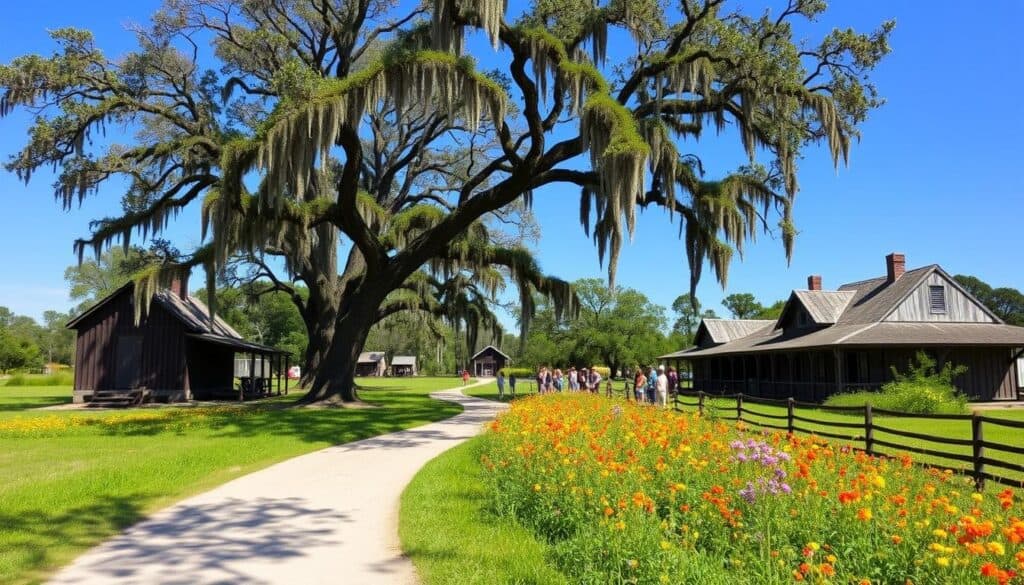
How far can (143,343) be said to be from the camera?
28516 millimetres

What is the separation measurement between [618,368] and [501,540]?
74519 mm

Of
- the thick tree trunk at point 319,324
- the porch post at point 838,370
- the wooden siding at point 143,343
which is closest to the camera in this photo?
the porch post at point 838,370

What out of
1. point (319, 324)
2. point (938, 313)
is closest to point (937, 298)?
point (938, 313)

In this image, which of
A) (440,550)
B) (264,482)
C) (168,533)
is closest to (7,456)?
(264,482)

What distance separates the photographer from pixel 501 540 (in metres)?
5.75

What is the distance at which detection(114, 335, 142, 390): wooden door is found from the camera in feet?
92.9

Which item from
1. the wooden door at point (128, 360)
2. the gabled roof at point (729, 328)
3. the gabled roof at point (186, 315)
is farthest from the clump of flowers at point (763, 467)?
the gabled roof at point (729, 328)

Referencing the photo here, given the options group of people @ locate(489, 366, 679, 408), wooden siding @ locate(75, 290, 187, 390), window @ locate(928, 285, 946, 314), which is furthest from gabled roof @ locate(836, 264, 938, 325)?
wooden siding @ locate(75, 290, 187, 390)

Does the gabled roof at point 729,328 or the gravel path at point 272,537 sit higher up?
the gabled roof at point 729,328

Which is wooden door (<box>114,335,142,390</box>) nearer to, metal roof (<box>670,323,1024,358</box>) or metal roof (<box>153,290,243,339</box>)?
metal roof (<box>153,290,243,339</box>)

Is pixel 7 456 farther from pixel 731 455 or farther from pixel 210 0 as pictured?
pixel 210 0

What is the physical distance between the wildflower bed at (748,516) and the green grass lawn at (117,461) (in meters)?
4.18

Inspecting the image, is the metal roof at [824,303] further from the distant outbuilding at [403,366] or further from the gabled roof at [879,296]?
the distant outbuilding at [403,366]

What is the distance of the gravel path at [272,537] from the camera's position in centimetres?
526
